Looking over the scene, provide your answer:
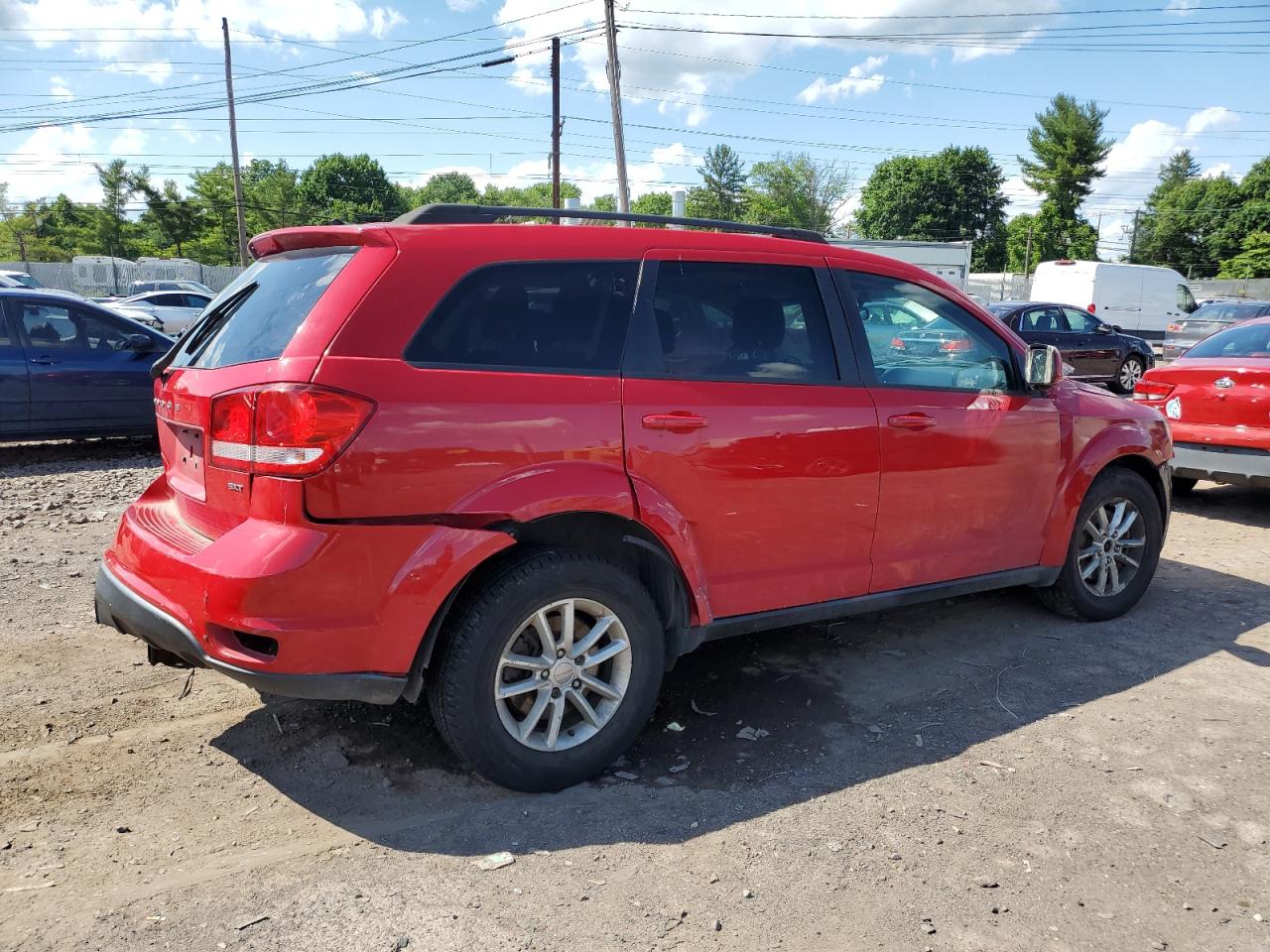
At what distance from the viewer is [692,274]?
3.49 m

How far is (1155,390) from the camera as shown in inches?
313

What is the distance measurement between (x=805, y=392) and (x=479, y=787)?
1.89m

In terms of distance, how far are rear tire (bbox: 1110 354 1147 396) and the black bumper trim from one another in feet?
60.5

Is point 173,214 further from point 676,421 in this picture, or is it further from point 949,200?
point 676,421

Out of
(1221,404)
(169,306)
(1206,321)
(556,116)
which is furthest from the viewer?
(556,116)

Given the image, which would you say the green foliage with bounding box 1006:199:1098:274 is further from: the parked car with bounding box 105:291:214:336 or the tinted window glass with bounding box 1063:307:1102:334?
the parked car with bounding box 105:291:214:336

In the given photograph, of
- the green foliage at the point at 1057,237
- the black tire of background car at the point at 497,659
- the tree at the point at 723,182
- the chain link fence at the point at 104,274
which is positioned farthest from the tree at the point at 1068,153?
the black tire of background car at the point at 497,659

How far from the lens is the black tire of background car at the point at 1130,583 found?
15.6 ft

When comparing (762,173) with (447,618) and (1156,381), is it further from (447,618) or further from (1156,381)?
(447,618)

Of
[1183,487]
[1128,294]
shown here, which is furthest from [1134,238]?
[1183,487]

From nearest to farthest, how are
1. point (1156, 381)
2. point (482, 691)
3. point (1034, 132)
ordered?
point (482, 691)
point (1156, 381)
point (1034, 132)

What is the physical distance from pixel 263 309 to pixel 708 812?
2259 mm

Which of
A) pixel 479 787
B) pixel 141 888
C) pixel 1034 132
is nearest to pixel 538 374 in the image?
pixel 479 787

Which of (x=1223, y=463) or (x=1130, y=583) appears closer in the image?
(x=1130, y=583)
